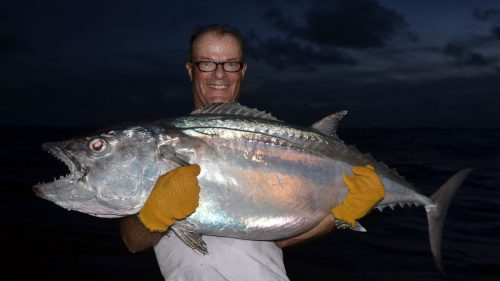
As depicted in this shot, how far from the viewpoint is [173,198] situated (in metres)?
2.47

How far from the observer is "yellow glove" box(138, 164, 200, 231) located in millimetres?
2498

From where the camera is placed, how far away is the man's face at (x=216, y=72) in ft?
13.1

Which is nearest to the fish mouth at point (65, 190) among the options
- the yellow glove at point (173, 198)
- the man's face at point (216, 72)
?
the yellow glove at point (173, 198)

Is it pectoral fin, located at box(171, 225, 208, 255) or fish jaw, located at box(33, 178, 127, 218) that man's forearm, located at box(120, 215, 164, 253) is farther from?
fish jaw, located at box(33, 178, 127, 218)

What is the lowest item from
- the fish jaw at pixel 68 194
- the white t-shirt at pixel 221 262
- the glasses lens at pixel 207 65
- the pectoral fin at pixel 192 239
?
the white t-shirt at pixel 221 262

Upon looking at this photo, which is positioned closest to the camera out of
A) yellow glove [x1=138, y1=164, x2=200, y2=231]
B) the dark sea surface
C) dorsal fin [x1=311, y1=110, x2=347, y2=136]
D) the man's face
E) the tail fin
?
yellow glove [x1=138, y1=164, x2=200, y2=231]

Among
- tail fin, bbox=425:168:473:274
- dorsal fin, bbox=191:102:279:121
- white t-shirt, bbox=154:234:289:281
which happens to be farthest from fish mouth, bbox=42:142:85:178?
tail fin, bbox=425:168:473:274

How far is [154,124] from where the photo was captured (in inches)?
109

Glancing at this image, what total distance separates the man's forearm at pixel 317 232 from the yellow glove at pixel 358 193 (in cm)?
15

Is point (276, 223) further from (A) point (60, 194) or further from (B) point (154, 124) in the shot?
(A) point (60, 194)

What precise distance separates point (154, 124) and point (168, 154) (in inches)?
9.9

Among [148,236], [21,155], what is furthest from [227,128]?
[21,155]

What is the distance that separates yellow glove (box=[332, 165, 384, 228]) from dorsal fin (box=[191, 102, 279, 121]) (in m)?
0.78

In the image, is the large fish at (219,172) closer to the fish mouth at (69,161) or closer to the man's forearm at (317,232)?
the fish mouth at (69,161)
